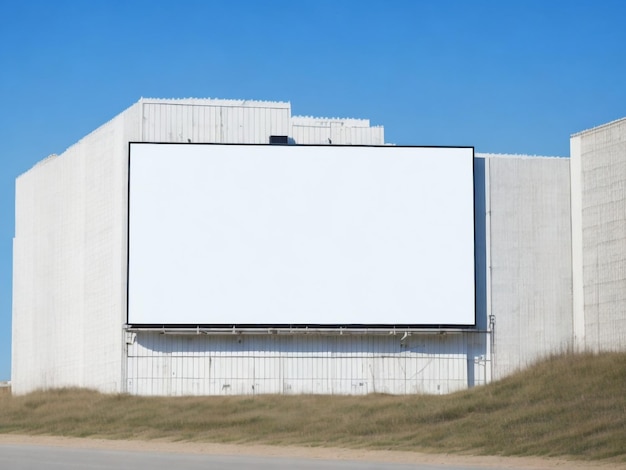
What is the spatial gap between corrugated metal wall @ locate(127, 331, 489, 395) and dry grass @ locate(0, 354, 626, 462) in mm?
1317

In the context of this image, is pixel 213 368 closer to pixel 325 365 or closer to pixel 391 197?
pixel 325 365

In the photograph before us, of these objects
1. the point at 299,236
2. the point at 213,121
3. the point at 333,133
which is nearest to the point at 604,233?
the point at 333,133

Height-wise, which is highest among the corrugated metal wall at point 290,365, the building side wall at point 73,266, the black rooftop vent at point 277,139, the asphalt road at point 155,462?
the black rooftop vent at point 277,139

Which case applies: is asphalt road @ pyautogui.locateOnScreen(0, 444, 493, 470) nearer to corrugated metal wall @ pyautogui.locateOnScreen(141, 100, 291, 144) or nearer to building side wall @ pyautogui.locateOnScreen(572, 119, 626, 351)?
corrugated metal wall @ pyautogui.locateOnScreen(141, 100, 291, 144)

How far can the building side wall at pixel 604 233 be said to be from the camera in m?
49.7

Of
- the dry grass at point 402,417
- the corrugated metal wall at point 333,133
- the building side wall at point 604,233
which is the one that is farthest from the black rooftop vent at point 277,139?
the building side wall at point 604,233

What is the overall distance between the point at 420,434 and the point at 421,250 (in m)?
12.1

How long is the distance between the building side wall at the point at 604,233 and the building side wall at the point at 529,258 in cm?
115

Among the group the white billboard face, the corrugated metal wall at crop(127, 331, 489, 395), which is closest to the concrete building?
the corrugated metal wall at crop(127, 331, 489, 395)

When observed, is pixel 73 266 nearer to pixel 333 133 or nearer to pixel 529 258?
pixel 333 133

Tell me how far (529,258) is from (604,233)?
11.3 ft

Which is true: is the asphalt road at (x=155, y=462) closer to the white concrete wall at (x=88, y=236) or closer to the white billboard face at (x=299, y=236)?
the white billboard face at (x=299, y=236)

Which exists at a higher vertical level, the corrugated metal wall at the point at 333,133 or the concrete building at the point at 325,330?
the corrugated metal wall at the point at 333,133

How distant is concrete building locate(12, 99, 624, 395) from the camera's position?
51.3 metres
